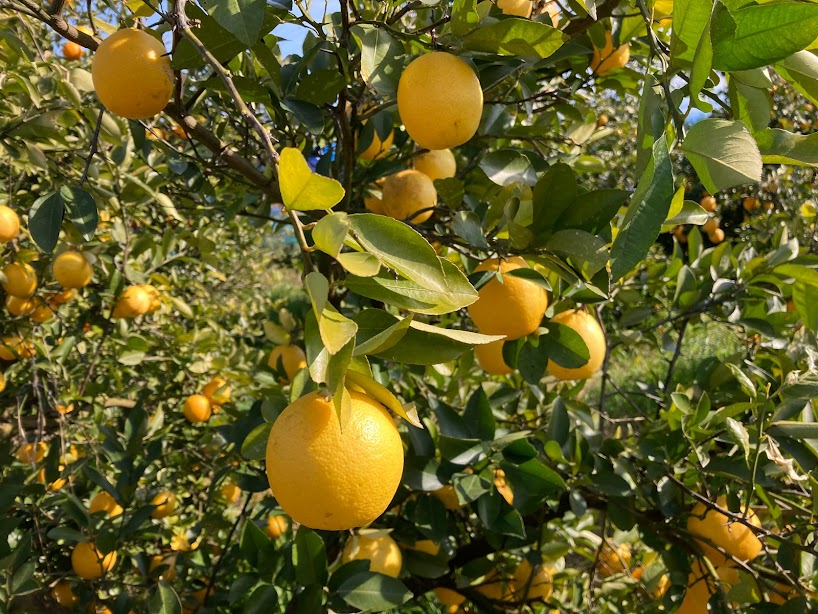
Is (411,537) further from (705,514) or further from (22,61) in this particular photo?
(22,61)

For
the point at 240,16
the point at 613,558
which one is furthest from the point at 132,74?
the point at 613,558

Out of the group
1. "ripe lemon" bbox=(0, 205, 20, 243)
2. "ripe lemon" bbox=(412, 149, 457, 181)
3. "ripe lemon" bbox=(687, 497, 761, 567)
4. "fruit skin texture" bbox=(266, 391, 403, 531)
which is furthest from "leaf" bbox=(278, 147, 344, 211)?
"ripe lemon" bbox=(0, 205, 20, 243)

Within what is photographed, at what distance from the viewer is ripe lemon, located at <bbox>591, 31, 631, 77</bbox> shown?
1030 millimetres

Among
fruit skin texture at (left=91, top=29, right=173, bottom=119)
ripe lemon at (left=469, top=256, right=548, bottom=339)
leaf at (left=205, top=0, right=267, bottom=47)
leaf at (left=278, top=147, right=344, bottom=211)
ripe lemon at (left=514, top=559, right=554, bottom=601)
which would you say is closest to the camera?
leaf at (left=278, top=147, right=344, bottom=211)

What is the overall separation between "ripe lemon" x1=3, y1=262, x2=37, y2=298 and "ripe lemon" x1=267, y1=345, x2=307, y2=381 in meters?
0.66

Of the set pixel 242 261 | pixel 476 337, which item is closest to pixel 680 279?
pixel 476 337

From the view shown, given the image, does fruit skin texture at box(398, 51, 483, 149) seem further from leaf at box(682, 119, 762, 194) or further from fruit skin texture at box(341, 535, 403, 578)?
fruit skin texture at box(341, 535, 403, 578)

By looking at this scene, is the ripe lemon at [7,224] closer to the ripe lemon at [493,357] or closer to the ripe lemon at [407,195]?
the ripe lemon at [407,195]

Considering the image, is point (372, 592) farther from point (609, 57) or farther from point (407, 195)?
point (609, 57)

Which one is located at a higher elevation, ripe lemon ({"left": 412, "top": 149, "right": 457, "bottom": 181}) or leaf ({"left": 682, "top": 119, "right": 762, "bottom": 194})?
leaf ({"left": 682, "top": 119, "right": 762, "bottom": 194})

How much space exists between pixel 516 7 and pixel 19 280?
1323 millimetres

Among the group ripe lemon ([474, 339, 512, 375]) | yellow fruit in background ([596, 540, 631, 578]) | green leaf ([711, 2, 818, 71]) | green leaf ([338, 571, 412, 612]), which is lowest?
yellow fruit in background ([596, 540, 631, 578])

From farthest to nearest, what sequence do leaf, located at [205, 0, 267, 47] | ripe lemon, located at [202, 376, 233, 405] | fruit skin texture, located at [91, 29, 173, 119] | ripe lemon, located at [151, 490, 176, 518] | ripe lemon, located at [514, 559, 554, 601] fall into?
ripe lemon, located at [202, 376, 233, 405], ripe lemon, located at [151, 490, 176, 518], ripe lemon, located at [514, 559, 554, 601], fruit skin texture, located at [91, 29, 173, 119], leaf, located at [205, 0, 267, 47]

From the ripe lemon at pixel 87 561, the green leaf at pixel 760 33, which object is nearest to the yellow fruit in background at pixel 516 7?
the green leaf at pixel 760 33
